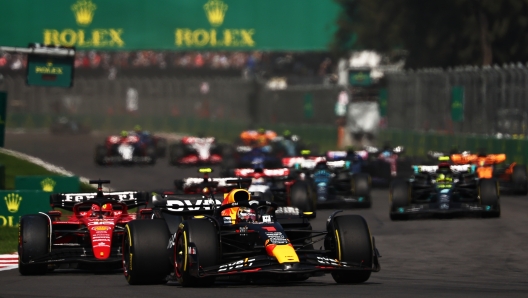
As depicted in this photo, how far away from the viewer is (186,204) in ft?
49.6

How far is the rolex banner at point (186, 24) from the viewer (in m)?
49.5

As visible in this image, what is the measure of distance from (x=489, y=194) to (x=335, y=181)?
4273 mm

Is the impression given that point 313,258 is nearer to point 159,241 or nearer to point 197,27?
point 159,241

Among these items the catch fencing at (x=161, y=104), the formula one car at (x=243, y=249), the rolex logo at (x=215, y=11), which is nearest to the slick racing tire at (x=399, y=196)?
the formula one car at (x=243, y=249)

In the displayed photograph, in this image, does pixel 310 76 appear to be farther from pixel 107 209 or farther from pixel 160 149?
pixel 107 209

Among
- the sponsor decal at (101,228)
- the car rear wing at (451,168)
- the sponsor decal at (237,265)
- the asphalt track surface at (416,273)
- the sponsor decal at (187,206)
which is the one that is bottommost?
the asphalt track surface at (416,273)

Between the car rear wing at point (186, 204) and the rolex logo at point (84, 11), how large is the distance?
110 ft

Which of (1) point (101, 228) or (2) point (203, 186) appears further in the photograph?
(2) point (203, 186)

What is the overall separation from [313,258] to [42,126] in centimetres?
5981

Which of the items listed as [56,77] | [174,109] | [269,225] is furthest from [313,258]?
[174,109]

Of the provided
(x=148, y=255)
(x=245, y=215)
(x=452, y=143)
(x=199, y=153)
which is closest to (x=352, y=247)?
(x=245, y=215)

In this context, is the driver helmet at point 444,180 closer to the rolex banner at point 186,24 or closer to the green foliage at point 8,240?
the green foliage at point 8,240

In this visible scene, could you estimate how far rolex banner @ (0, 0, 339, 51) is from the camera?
4953cm

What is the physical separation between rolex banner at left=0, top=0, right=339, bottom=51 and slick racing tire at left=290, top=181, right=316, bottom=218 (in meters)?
27.2
